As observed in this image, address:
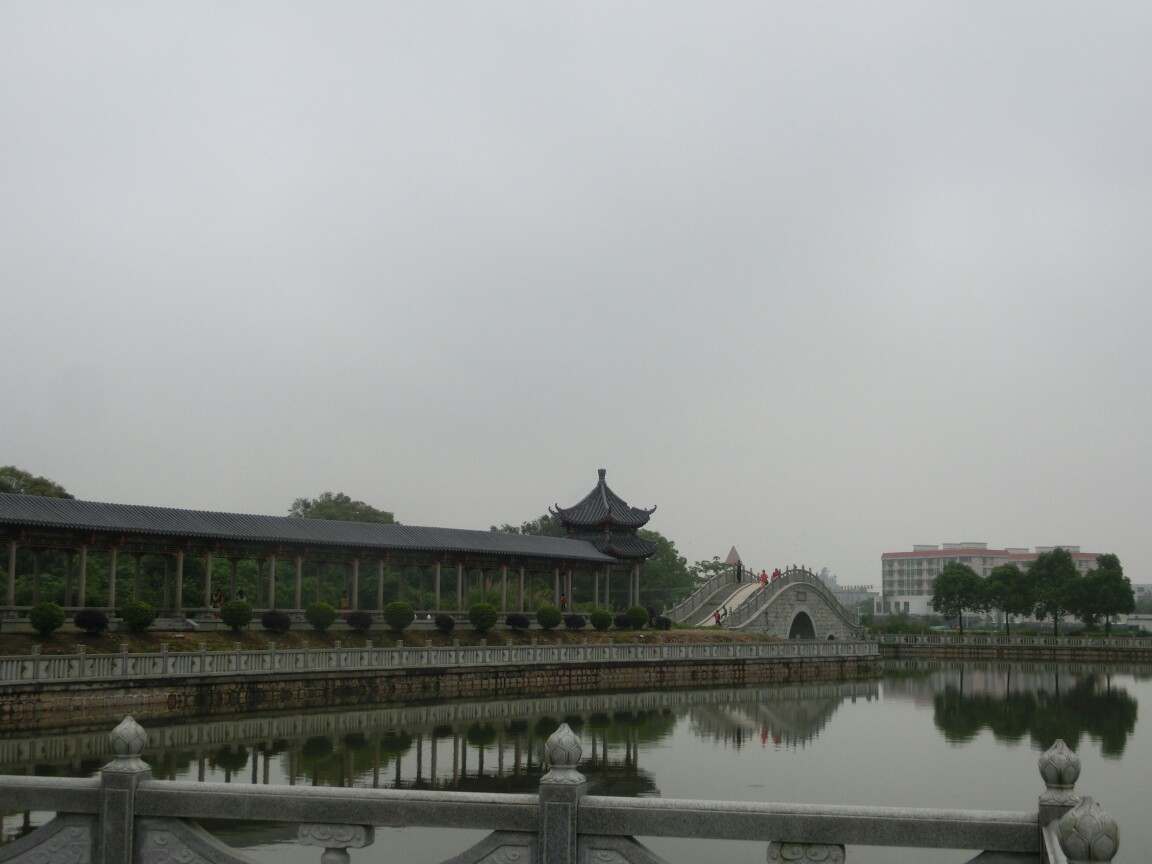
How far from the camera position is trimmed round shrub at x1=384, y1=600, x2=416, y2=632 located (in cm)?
3488

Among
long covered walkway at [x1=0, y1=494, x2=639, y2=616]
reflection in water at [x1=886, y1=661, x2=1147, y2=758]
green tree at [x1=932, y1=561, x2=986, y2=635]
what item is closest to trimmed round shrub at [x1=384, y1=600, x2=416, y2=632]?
long covered walkway at [x1=0, y1=494, x2=639, y2=616]

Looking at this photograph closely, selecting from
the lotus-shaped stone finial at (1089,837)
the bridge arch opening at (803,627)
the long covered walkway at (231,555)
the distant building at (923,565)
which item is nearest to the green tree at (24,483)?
the long covered walkway at (231,555)

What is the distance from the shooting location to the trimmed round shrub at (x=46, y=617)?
2592 cm

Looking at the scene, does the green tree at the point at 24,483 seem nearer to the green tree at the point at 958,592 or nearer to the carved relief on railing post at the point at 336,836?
the carved relief on railing post at the point at 336,836

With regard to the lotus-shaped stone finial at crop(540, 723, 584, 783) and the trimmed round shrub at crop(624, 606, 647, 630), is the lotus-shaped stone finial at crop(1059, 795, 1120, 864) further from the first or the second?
the trimmed round shrub at crop(624, 606, 647, 630)

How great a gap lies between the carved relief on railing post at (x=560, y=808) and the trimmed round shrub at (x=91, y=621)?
79.4ft

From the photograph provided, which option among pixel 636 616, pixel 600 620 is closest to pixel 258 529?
pixel 600 620

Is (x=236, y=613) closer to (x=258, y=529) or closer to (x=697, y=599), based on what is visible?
(x=258, y=529)

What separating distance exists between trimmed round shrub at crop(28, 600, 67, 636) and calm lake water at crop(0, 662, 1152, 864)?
5384 mm

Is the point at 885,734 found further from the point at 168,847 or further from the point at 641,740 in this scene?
the point at 168,847

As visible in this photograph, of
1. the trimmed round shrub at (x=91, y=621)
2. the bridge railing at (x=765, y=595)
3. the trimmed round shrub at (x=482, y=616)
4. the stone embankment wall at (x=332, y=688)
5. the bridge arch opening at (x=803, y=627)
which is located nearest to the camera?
the stone embankment wall at (x=332, y=688)

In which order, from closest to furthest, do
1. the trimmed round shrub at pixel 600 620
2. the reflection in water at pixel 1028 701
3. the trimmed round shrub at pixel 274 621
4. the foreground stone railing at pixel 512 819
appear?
the foreground stone railing at pixel 512 819 → the reflection in water at pixel 1028 701 → the trimmed round shrub at pixel 274 621 → the trimmed round shrub at pixel 600 620

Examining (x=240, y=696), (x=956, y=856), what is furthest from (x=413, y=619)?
(x=956, y=856)

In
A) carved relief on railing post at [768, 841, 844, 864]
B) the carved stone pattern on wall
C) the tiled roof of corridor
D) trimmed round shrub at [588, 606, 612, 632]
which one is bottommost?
trimmed round shrub at [588, 606, 612, 632]
